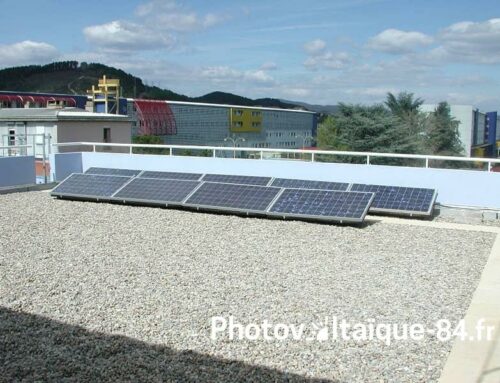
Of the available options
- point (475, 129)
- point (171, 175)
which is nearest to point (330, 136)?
point (475, 129)

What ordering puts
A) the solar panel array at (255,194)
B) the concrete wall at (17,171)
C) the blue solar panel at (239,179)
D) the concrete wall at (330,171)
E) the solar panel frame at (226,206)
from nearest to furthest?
the solar panel array at (255,194) → the solar panel frame at (226,206) → the concrete wall at (330,171) → the blue solar panel at (239,179) → the concrete wall at (17,171)

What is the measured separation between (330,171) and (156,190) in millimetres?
3632

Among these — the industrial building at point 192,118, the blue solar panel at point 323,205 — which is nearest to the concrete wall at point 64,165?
the blue solar panel at point 323,205

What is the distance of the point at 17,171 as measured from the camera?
14.3m

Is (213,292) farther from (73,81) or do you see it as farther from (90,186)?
(73,81)

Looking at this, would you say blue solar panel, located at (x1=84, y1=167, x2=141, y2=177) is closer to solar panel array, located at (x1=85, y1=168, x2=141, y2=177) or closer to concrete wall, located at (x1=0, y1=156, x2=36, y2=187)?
solar panel array, located at (x1=85, y1=168, x2=141, y2=177)

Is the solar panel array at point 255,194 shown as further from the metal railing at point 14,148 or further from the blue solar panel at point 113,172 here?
the metal railing at point 14,148

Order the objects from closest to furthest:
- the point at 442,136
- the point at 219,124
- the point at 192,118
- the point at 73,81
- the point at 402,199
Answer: the point at 402,199 < the point at 442,136 < the point at 192,118 < the point at 219,124 < the point at 73,81

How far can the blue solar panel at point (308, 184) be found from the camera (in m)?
11.6

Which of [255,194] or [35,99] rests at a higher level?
[35,99]

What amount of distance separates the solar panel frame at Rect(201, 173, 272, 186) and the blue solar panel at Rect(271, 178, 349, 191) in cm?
24

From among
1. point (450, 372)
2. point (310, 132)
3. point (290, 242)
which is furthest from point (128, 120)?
point (310, 132)

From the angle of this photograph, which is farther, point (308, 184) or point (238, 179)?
point (238, 179)

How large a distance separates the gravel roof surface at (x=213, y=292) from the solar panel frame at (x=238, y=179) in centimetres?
199
